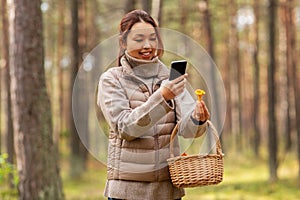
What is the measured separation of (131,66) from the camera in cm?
343

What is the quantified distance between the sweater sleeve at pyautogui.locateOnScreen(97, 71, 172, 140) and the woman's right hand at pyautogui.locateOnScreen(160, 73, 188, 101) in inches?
1.4

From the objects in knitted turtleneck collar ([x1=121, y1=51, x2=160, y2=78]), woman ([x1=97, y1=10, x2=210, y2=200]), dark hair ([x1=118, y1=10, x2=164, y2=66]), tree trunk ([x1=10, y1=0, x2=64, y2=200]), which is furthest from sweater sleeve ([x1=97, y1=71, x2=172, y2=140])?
tree trunk ([x1=10, y1=0, x2=64, y2=200])

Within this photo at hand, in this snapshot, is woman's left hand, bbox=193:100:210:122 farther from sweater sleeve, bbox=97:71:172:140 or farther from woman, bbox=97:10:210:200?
sweater sleeve, bbox=97:71:172:140

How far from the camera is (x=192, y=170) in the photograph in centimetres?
327

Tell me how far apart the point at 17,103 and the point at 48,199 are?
4.29ft

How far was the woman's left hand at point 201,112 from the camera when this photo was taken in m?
3.30

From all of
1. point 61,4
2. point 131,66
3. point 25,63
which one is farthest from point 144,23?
point 61,4

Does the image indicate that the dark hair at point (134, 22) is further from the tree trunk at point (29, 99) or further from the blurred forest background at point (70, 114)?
the tree trunk at point (29, 99)

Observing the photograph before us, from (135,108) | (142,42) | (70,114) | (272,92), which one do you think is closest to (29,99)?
(142,42)

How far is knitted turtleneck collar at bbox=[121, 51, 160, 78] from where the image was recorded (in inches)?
133

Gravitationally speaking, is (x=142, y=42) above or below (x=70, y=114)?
below

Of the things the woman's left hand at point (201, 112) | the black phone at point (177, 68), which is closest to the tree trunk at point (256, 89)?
the woman's left hand at point (201, 112)

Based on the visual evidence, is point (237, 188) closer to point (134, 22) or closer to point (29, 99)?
point (29, 99)

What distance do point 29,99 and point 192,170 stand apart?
4392 millimetres
